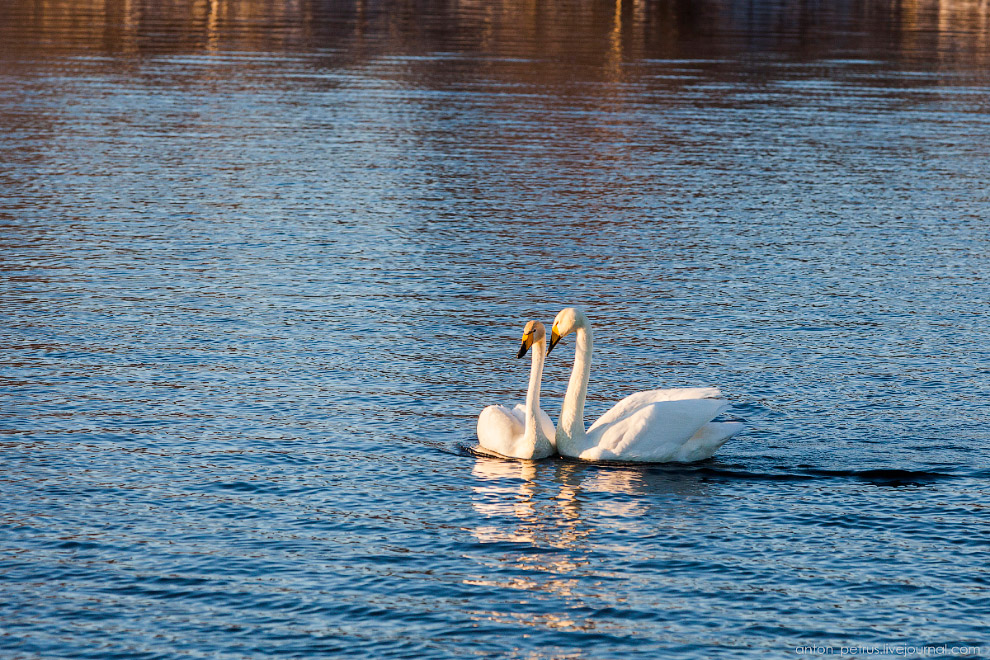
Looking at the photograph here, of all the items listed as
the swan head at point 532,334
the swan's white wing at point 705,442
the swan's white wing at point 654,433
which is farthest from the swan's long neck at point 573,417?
the swan's white wing at point 705,442

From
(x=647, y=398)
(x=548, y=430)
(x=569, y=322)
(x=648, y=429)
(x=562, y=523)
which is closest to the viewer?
(x=562, y=523)

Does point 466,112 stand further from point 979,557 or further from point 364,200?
point 979,557

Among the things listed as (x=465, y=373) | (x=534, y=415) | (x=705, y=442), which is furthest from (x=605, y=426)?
(x=465, y=373)

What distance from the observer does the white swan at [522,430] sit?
633 inches

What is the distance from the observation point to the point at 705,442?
15.9m

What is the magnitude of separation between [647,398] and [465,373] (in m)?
3.69

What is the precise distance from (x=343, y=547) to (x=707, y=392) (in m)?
4.90

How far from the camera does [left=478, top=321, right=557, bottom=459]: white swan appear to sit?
52.7 ft

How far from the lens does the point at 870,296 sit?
79.0 feet

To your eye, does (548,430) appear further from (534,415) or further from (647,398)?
(647,398)

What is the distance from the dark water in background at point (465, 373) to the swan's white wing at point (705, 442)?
0.17 m

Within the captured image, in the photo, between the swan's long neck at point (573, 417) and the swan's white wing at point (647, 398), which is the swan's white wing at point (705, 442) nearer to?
the swan's white wing at point (647, 398)

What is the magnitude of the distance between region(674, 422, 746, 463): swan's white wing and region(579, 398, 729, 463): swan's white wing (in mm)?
69

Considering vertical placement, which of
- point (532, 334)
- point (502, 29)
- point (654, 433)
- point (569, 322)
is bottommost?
point (654, 433)
